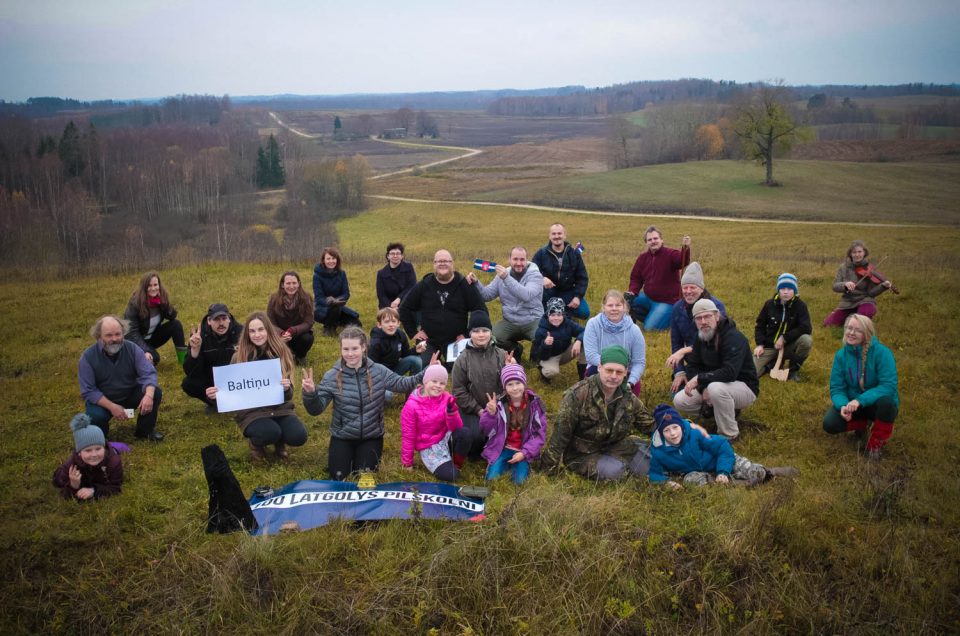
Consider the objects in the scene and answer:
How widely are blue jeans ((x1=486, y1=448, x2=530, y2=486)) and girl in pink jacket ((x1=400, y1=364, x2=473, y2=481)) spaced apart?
36 cm

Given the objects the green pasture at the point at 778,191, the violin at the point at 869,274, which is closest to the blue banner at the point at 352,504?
the violin at the point at 869,274

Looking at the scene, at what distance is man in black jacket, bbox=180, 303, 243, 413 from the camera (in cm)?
757

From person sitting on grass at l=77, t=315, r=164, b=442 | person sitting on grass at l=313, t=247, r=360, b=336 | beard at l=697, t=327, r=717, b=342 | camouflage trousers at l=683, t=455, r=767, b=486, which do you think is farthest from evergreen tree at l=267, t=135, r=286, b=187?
camouflage trousers at l=683, t=455, r=767, b=486

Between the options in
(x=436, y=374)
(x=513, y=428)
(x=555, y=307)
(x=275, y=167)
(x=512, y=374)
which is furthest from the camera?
(x=275, y=167)

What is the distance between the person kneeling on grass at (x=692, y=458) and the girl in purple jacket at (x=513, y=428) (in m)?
1.18

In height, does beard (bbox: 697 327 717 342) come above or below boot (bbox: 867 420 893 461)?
above

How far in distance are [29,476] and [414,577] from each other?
4778 mm

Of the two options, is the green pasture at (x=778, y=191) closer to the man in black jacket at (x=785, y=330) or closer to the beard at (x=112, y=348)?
the man in black jacket at (x=785, y=330)

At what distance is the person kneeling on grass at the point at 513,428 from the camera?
6051mm

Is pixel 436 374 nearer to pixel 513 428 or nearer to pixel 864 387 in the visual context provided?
pixel 513 428

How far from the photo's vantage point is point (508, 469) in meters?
6.16

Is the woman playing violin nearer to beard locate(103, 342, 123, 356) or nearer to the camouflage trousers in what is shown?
the camouflage trousers

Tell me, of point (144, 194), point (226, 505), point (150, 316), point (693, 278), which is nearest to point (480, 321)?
point (693, 278)

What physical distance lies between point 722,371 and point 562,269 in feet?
14.1
